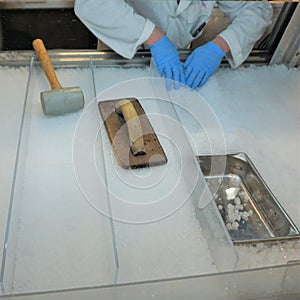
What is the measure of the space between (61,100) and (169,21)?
54 centimetres

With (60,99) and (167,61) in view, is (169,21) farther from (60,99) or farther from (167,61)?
(60,99)

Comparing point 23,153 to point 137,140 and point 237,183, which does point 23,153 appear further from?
point 237,183

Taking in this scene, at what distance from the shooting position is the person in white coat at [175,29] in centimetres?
129

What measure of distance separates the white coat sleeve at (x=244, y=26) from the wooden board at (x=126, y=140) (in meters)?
0.43

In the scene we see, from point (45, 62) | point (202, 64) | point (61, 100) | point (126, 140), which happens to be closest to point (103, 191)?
point (126, 140)

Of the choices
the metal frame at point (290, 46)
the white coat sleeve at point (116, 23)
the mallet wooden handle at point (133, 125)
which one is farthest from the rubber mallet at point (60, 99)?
the metal frame at point (290, 46)

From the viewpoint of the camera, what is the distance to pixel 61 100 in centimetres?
112

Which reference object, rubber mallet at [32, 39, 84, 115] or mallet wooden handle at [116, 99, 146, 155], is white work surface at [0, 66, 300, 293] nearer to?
rubber mallet at [32, 39, 84, 115]

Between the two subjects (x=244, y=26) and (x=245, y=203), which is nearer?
(x=245, y=203)

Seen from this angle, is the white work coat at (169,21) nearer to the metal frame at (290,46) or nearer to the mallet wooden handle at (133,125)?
the metal frame at (290,46)

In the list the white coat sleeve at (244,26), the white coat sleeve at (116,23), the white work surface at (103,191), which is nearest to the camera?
the white work surface at (103,191)

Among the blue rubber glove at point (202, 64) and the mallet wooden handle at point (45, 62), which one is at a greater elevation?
the blue rubber glove at point (202, 64)

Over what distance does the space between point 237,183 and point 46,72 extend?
62 cm

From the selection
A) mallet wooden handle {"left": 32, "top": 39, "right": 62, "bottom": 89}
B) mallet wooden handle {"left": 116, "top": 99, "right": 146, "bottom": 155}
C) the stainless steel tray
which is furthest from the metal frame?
mallet wooden handle {"left": 32, "top": 39, "right": 62, "bottom": 89}
